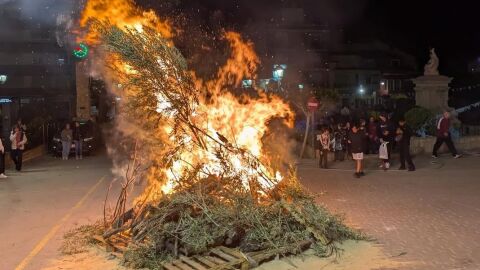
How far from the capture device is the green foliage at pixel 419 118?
19594mm

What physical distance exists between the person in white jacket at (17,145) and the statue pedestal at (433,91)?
15.5m

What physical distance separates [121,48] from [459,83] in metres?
31.2

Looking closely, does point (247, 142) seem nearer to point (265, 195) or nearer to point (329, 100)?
point (265, 195)

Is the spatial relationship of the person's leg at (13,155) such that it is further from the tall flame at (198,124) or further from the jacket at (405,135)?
the jacket at (405,135)

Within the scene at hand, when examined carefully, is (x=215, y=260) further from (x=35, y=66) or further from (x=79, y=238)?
(x=35, y=66)

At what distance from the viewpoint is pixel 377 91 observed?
58906mm

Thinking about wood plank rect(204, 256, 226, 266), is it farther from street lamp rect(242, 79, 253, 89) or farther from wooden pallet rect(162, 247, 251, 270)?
street lamp rect(242, 79, 253, 89)

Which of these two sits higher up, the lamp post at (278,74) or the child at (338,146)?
the lamp post at (278,74)

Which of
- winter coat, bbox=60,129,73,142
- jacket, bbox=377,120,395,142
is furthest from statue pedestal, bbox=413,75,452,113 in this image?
winter coat, bbox=60,129,73,142

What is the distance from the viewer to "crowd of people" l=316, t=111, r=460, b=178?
46.9 ft

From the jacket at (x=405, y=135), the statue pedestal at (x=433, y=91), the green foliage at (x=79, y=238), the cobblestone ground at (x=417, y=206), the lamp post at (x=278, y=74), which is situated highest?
the lamp post at (x=278, y=74)

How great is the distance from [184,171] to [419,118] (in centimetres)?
1375

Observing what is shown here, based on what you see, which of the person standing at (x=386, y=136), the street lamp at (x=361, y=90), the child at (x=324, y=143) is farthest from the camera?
the street lamp at (x=361, y=90)

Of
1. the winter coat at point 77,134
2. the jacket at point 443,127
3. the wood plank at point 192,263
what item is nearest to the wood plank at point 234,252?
the wood plank at point 192,263
